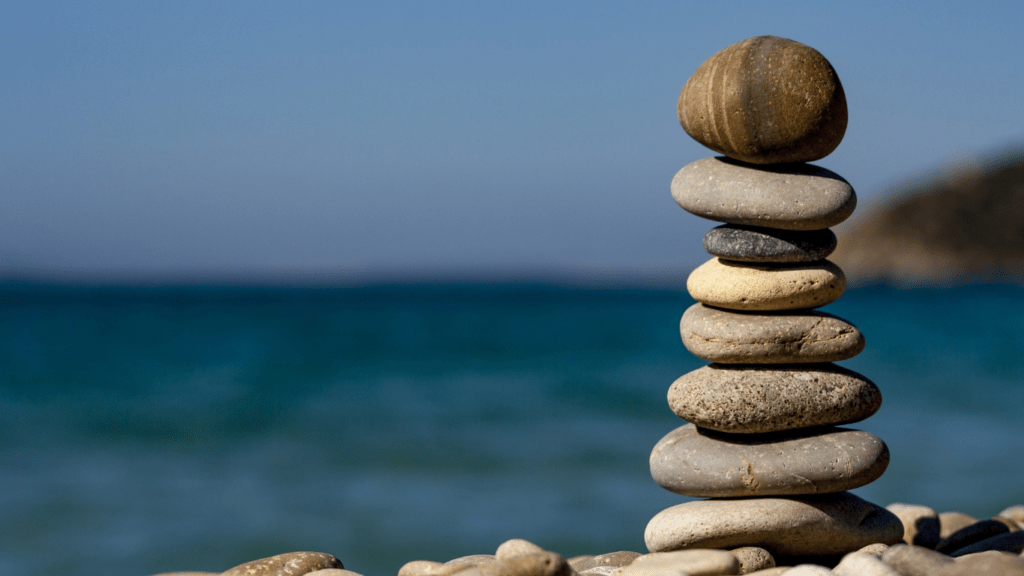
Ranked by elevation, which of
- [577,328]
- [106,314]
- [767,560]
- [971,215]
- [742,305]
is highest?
[971,215]

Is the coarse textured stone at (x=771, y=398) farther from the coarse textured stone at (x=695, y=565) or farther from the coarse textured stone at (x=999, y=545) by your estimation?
the coarse textured stone at (x=999, y=545)

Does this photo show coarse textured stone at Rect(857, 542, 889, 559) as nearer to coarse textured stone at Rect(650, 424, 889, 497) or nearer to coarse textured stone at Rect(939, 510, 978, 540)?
coarse textured stone at Rect(650, 424, 889, 497)

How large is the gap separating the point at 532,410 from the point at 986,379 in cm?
1044

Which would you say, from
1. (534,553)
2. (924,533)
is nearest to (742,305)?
(534,553)

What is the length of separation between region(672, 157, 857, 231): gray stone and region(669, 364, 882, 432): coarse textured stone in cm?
77

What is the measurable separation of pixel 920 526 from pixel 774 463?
185cm

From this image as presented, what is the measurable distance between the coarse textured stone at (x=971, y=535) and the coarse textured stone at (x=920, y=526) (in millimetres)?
217

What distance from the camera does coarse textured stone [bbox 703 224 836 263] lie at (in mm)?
4586

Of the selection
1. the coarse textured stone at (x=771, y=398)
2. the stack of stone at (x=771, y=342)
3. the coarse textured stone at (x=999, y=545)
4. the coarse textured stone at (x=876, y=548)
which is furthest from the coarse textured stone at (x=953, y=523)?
the coarse textured stone at (x=771, y=398)

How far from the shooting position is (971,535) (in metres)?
5.19

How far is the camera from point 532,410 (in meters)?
16.5

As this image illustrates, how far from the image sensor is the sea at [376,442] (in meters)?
9.23

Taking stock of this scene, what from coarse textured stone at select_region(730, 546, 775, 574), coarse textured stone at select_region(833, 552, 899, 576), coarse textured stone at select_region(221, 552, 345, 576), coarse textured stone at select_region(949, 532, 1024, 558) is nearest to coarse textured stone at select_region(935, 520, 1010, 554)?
coarse textured stone at select_region(949, 532, 1024, 558)

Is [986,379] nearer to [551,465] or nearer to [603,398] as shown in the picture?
[603,398]
